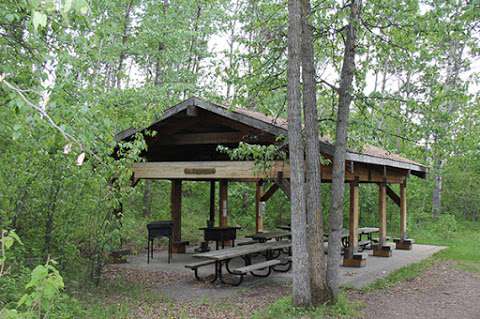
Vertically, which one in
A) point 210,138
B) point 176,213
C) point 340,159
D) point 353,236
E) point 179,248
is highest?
point 210,138

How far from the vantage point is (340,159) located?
6.59 meters

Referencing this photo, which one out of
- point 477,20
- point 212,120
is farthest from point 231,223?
point 477,20

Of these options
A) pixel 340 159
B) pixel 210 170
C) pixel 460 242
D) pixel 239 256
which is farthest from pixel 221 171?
pixel 460 242

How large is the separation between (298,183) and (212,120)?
346 centimetres

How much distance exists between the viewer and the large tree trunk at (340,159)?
637 cm

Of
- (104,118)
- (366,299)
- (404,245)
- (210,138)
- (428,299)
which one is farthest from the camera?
(404,245)

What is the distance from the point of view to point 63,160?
19.9 ft

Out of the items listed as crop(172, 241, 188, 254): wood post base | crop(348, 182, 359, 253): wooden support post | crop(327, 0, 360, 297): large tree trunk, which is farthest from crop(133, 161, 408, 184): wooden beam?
crop(172, 241, 188, 254): wood post base

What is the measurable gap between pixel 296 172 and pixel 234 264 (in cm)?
484

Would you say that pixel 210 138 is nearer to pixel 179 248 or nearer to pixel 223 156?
pixel 223 156

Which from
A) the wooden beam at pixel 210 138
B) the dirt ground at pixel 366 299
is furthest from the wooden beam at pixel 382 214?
the wooden beam at pixel 210 138

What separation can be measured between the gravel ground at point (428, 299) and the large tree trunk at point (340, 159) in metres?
0.77

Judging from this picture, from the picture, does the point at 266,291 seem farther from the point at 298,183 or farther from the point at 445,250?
the point at 445,250

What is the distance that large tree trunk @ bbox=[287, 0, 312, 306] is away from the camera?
5988 millimetres
